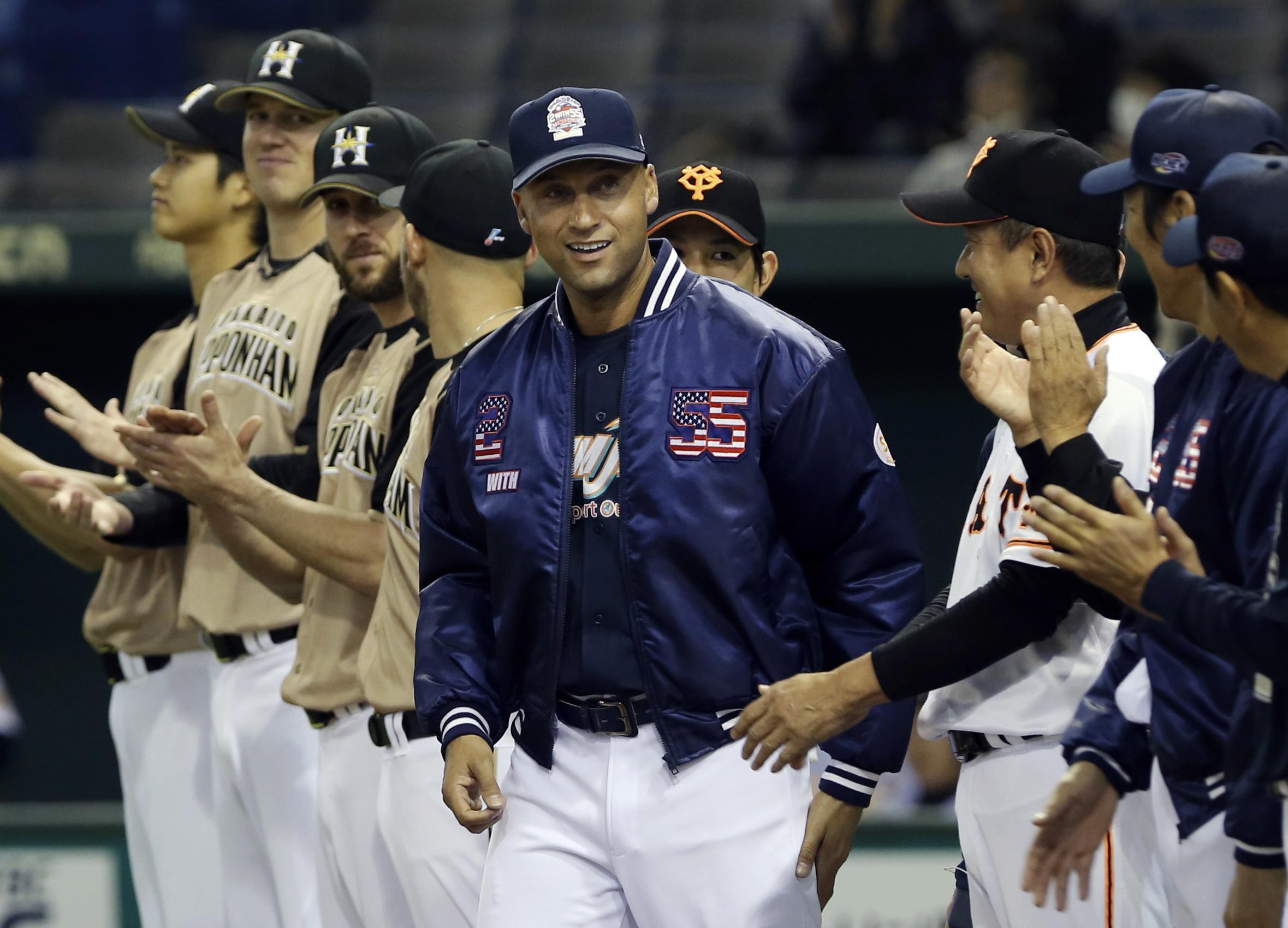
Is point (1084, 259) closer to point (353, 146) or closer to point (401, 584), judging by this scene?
point (401, 584)

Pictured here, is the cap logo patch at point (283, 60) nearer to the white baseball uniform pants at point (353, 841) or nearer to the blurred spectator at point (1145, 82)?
the white baseball uniform pants at point (353, 841)

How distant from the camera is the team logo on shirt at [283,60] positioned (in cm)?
475

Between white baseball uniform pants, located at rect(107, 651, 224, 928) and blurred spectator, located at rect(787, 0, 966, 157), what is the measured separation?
4.38m

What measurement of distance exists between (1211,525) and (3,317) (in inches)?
244

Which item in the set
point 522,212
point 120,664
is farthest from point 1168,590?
point 120,664

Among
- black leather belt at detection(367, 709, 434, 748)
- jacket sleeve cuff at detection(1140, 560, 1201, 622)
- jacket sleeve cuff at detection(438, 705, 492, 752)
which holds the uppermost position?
jacket sleeve cuff at detection(1140, 560, 1201, 622)

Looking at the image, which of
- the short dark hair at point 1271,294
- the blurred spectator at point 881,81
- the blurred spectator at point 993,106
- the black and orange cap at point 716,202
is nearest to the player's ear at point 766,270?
the black and orange cap at point 716,202

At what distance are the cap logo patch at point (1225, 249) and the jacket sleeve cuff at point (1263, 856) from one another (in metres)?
0.76

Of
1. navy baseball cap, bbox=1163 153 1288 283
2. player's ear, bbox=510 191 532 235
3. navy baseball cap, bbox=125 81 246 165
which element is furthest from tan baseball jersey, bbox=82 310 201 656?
navy baseball cap, bbox=1163 153 1288 283

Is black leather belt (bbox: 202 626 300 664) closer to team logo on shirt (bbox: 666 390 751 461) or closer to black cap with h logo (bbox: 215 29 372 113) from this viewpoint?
black cap with h logo (bbox: 215 29 372 113)

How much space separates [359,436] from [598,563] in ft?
3.67

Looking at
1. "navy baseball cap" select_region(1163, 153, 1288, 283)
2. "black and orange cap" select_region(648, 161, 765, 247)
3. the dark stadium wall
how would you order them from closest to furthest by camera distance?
"navy baseball cap" select_region(1163, 153, 1288, 283) → "black and orange cap" select_region(648, 161, 765, 247) → the dark stadium wall

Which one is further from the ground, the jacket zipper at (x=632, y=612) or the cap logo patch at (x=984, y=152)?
the cap logo patch at (x=984, y=152)

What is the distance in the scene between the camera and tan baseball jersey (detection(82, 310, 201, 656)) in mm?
4828
